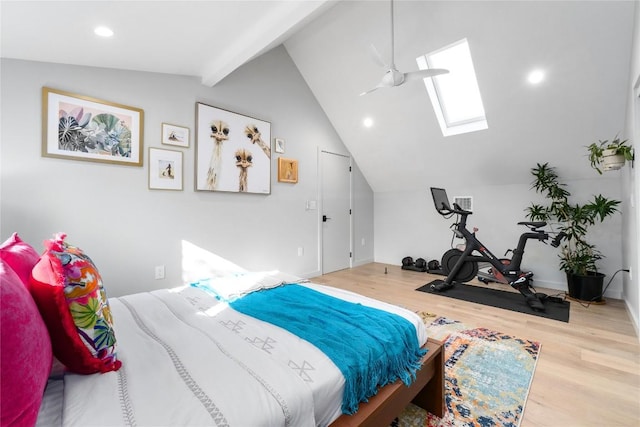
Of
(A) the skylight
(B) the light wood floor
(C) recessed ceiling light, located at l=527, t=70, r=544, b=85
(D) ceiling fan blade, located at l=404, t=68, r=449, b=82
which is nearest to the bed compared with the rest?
(B) the light wood floor

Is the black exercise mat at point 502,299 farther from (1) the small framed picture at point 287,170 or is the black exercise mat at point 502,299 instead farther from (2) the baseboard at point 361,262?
(1) the small framed picture at point 287,170

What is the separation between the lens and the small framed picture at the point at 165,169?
109 inches

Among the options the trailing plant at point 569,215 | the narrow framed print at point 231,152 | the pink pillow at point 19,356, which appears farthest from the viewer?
the trailing plant at point 569,215

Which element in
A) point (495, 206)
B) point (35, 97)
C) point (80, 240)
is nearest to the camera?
point (35, 97)

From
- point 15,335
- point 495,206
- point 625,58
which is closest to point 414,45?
point 625,58

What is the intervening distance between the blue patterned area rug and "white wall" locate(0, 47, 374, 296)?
2.33 metres

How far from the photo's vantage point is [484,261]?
3436 mm

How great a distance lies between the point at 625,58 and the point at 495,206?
2.16 m

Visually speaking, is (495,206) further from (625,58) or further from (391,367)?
(391,367)

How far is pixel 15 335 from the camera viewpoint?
0.62 metres

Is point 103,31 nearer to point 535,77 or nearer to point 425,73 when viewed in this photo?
point 425,73

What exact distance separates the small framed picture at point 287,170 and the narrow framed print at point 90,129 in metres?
1.67

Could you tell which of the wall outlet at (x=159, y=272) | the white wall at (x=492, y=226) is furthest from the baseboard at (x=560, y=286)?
the wall outlet at (x=159, y=272)

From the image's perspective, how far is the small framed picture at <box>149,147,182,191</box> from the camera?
2.77m
